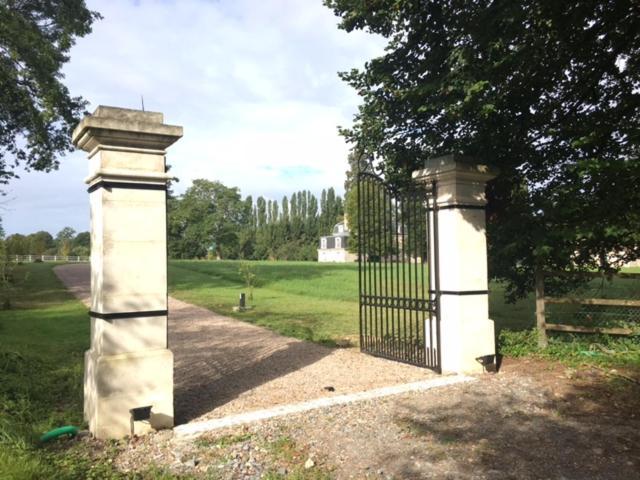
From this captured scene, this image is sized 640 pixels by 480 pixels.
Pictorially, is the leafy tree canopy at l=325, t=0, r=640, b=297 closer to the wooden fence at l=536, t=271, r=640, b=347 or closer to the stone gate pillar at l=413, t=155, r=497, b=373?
the wooden fence at l=536, t=271, r=640, b=347

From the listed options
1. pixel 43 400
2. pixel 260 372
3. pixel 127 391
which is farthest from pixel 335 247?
pixel 127 391

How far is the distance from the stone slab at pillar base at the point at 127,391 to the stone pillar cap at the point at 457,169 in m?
4.12

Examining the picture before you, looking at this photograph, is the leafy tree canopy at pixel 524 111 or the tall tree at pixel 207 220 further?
the tall tree at pixel 207 220

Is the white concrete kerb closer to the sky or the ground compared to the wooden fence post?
closer to the ground

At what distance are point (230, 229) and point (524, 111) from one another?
6827 cm

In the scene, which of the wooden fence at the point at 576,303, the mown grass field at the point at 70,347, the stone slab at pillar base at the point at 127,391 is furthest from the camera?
the wooden fence at the point at 576,303

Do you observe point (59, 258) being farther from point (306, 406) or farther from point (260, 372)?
point (306, 406)

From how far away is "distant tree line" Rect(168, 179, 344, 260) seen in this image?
232 feet

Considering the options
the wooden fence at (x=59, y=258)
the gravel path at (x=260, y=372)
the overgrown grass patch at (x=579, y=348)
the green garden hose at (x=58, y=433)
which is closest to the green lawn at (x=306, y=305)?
the gravel path at (x=260, y=372)

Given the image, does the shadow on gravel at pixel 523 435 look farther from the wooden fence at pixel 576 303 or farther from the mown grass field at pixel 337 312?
the wooden fence at pixel 576 303

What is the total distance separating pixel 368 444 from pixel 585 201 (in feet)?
14.3

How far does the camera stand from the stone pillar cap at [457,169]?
641 centimetres

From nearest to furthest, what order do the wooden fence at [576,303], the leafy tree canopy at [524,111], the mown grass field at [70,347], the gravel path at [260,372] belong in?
1. the mown grass field at [70,347]
2. the gravel path at [260,372]
3. the leafy tree canopy at [524,111]
4. the wooden fence at [576,303]

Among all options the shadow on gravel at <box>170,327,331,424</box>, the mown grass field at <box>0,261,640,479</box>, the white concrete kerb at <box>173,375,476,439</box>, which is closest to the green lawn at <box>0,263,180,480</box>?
the mown grass field at <box>0,261,640,479</box>
